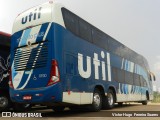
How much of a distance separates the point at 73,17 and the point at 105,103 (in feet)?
14.6

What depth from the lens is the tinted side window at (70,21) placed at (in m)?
10.7

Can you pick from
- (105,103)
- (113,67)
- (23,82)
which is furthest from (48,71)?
(113,67)

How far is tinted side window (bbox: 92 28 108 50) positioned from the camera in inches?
518

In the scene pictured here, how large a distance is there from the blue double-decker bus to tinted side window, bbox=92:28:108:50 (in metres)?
0.05

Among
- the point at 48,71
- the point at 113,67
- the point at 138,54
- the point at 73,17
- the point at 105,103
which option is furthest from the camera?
the point at 138,54

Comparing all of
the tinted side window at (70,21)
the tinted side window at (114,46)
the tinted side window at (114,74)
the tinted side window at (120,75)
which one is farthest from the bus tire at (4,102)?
the tinted side window at (120,75)

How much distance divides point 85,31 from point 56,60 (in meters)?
2.89

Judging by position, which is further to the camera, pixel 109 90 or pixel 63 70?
pixel 109 90

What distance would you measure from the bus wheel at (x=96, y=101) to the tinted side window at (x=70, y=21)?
2.90 meters

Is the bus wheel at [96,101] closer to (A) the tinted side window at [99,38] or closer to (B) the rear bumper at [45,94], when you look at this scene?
(A) the tinted side window at [99,38]

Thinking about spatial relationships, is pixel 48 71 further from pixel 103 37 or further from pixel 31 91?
pixel 103 37

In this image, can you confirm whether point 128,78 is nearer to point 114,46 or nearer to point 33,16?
point 114,46

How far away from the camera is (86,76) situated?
38.2 feet

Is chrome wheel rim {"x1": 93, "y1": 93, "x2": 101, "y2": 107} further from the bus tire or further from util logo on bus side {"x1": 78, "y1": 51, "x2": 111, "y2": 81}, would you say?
the bus tire
